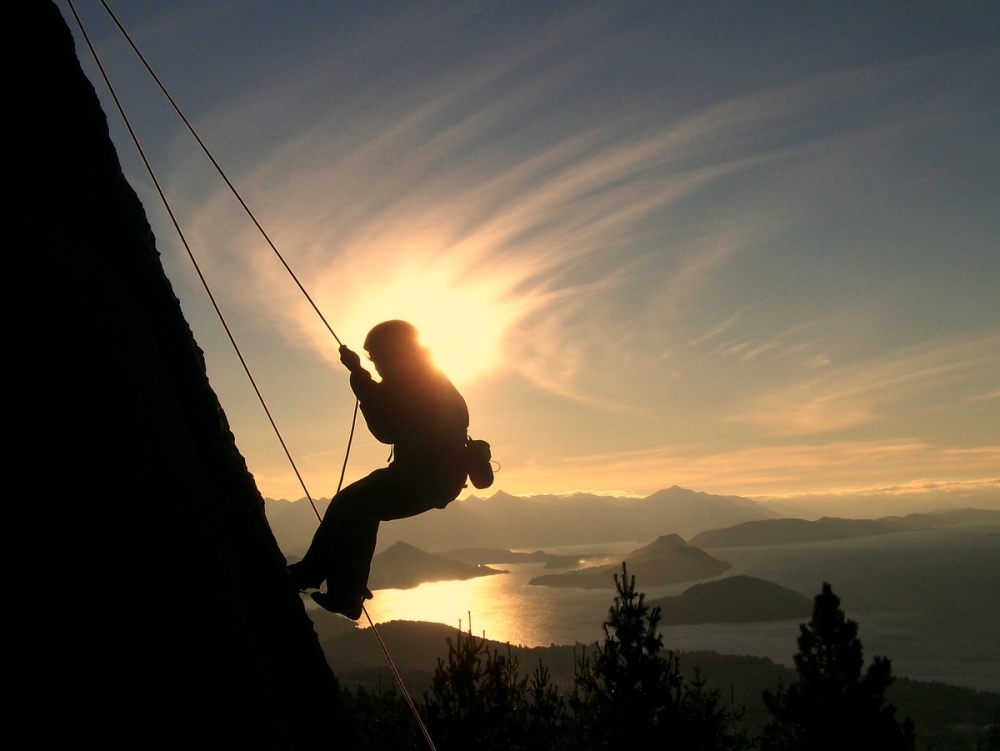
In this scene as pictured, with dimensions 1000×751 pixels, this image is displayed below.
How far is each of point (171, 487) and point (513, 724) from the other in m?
22.3

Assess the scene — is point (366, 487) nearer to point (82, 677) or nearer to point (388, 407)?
point (388, 407)

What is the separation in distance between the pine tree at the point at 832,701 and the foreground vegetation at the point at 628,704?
0.06 meters

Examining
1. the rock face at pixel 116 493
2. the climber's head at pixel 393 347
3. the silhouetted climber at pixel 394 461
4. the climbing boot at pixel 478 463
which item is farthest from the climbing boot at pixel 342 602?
the climber's head at pixel 393 347

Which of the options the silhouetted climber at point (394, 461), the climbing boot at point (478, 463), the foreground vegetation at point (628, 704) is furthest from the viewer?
the foreground vegetation at point (628, 704)

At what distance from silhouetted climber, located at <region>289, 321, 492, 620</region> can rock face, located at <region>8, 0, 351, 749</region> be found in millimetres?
1004

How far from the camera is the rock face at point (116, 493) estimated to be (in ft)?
7.86

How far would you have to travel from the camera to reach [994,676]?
471 feet

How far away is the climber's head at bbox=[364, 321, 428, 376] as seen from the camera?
5031 mm

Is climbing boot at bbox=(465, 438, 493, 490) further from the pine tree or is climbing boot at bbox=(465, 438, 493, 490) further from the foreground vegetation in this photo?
the pine tree

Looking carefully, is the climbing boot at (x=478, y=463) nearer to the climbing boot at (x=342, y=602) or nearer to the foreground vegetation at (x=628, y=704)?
the climbing boot at (x=342, y=602)

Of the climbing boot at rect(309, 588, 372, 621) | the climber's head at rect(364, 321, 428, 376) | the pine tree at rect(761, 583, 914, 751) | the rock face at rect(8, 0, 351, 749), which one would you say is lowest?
the pine tree at rect(761, 583, 914, 751)

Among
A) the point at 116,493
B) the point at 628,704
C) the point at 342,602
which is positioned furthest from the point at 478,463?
the point at 628,704

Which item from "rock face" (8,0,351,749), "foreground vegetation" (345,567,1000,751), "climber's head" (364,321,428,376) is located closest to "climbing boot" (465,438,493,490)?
"climber's head" (364,321,428,376)

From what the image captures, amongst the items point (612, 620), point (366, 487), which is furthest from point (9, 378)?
point (612, 620)
